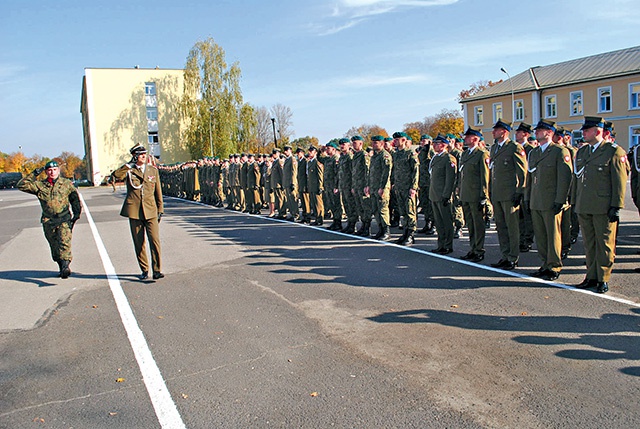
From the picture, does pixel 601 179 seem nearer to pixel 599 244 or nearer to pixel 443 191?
pixel 599 244

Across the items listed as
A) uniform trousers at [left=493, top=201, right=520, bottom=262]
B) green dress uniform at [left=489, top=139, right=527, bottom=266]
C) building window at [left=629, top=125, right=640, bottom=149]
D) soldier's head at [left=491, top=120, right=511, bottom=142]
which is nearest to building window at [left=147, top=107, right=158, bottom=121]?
building window at [left=629, top=125, right=640, bottom=149]

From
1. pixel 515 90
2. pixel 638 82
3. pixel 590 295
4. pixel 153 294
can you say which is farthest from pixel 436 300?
pixel 515 90

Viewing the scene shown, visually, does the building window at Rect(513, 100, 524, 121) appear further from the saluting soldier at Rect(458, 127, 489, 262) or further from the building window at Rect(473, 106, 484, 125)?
the saluting soldier at Rect(458, 127, 489, 262)

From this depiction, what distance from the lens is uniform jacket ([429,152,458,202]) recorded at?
357 inches

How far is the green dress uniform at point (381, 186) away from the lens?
1088cm

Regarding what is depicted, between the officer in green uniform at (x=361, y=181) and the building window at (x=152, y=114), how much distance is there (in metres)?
58.4

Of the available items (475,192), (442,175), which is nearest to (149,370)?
(475,192)

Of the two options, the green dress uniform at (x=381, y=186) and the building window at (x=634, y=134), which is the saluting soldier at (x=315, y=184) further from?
the building window at (x=634, y=134)

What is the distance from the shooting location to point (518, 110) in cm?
5169

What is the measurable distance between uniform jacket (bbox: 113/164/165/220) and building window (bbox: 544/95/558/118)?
4770 cm

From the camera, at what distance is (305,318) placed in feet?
19.0

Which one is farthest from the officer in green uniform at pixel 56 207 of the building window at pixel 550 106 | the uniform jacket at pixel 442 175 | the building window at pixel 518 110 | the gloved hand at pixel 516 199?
the building window at pixel 518 110

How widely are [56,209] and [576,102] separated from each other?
4808 cm

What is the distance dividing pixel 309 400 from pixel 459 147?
32.2 feet
